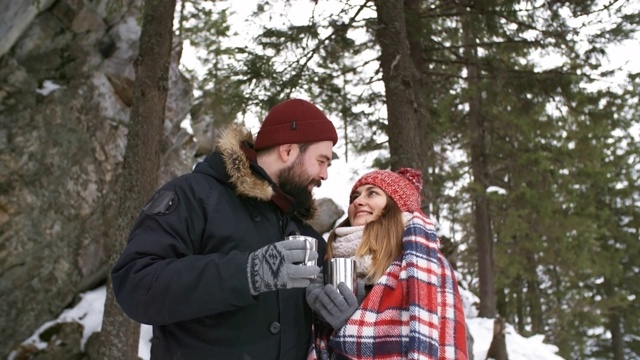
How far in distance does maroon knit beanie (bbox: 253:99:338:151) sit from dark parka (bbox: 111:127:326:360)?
5.3 inches

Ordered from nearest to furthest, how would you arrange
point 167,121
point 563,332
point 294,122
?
1. point 294,122
2. point 167,121
3. point 563,332

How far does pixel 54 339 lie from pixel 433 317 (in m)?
6.98

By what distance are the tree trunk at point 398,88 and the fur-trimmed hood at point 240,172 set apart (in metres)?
4.01

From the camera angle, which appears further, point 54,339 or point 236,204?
point 54,339

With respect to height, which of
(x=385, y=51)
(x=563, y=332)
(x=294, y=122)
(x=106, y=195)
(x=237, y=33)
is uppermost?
(x=237, y=33)

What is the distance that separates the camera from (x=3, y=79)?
7859mm

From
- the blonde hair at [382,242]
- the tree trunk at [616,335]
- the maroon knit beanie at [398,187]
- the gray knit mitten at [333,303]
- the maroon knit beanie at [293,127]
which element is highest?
the maroon knit beanie at [293,127]

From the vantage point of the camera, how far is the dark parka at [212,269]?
74.2 inches

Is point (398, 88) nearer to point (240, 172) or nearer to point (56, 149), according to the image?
point (240, 172)

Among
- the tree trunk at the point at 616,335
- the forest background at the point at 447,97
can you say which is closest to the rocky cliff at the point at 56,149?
the forest background at the point at 447,97

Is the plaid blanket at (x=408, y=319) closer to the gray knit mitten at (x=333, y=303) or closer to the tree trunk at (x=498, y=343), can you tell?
the gray knit mitten at (x=333, y=303)

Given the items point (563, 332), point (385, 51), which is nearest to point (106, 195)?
point (385, 51)

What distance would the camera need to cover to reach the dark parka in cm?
188

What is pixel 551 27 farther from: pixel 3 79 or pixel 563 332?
pixel 563 332
